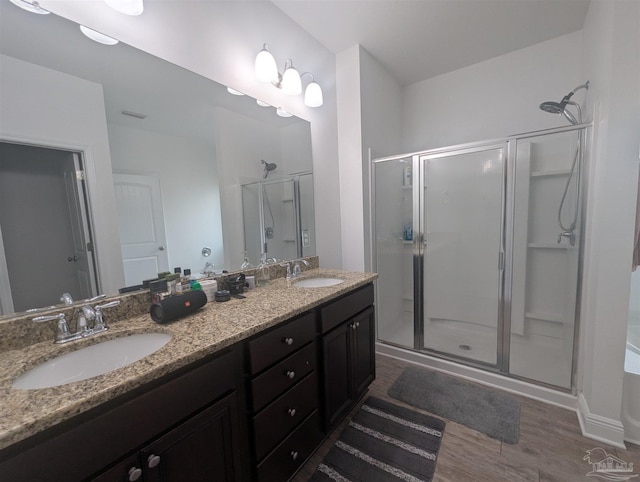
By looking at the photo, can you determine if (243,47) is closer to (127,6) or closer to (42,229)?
(127,6)

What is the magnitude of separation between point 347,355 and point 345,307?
290 millimetres

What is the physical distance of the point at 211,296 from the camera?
4.49 feet

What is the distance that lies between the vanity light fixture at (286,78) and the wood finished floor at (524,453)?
2.23 meters

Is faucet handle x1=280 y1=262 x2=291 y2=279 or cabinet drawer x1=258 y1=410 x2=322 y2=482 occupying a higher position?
faucet handle x1=280 y1=262 x2=291 y2=279

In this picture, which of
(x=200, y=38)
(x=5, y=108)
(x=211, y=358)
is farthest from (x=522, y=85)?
(x=5, y=108)

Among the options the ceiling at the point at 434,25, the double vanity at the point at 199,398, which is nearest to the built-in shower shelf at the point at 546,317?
the double vanity at the point at 199,398

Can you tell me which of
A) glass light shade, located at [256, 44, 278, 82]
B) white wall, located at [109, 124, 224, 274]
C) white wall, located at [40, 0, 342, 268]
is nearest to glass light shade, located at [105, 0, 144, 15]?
white wall, located at [40, 0, 342, 268]

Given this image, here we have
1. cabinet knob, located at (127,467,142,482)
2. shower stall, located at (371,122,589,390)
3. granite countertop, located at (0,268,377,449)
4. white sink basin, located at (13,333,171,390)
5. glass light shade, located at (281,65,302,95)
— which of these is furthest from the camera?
shower stall, located at (371,122,589,390)

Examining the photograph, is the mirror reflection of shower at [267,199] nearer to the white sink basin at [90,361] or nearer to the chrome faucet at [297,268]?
the chrome faucet at [297,268]

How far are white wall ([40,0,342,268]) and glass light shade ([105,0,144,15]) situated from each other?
0.14 feet

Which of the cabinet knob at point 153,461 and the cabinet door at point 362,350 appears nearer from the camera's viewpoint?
the cabinet knob at point 153,461

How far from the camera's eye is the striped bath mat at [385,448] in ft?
4.27

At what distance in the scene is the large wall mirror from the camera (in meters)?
0.93

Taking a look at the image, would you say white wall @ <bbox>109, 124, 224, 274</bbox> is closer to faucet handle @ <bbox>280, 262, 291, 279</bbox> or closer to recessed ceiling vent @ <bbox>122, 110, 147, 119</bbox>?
recessed ceiling vent @ <bbox>122, 110, 147, 119</bbox>
